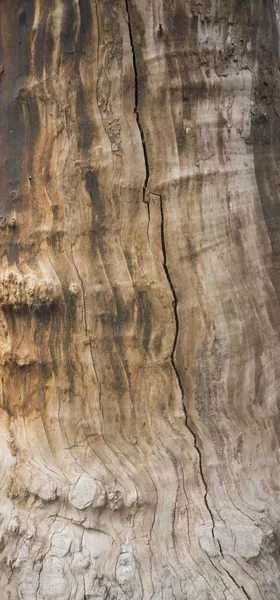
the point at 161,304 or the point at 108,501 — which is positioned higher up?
the point at 161,304

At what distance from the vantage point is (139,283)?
209 cm

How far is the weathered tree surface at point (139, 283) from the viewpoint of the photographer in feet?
6.73

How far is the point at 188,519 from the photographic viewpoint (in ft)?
6.68

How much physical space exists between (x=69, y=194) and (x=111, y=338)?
0.49 meters

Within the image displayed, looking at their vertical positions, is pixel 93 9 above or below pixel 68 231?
above

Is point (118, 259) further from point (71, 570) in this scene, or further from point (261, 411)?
point (71, 570)

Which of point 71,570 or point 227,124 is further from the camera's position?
point 227,124

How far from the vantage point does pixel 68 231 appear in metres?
2.12

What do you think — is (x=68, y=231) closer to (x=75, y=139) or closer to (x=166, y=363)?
(x=75, y=139)

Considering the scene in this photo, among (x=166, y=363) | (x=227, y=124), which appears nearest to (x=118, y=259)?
(x=166, y=363)

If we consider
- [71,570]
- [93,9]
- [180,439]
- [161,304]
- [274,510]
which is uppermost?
[93,9]

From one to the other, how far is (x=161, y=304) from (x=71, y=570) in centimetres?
86

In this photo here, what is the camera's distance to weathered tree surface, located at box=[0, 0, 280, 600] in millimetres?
2053

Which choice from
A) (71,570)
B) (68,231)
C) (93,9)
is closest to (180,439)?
(71,570)
